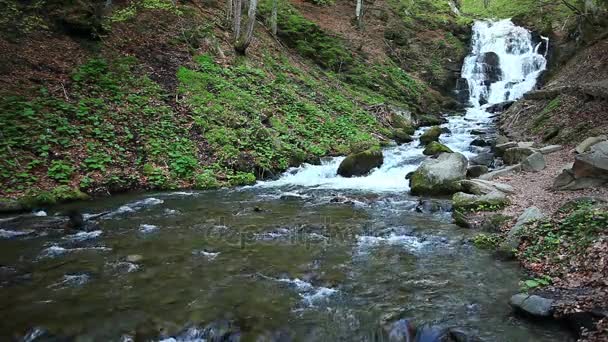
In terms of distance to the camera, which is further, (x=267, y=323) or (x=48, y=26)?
(x=48, y=26)

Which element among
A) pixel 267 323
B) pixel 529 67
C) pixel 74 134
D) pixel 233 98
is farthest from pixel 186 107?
pixel 529 67

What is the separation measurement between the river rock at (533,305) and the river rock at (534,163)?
7.77 metres

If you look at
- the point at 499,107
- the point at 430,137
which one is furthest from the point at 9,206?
the point at 499,107

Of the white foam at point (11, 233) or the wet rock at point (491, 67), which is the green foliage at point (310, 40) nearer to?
the wet rock at point (491, 67)

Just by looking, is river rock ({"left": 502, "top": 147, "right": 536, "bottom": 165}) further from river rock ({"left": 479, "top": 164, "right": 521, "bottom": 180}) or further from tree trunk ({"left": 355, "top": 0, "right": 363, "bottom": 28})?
tree trunk ({"left": 355, "top": 0, "right": 363, "bottom": 28})

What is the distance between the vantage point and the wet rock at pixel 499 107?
2597cm

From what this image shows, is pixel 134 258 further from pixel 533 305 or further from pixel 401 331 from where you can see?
pixel 533 305

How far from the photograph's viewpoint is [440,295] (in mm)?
5973

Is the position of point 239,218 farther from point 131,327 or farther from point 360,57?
point 360,57

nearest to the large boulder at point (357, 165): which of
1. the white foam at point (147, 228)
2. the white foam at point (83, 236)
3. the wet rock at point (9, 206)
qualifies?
the white foam at point (147, 228)

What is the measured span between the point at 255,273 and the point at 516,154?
10599 mm

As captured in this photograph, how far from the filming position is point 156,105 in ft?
47.9

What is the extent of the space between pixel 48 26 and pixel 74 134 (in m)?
6.36

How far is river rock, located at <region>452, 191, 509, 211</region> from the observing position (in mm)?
9648
